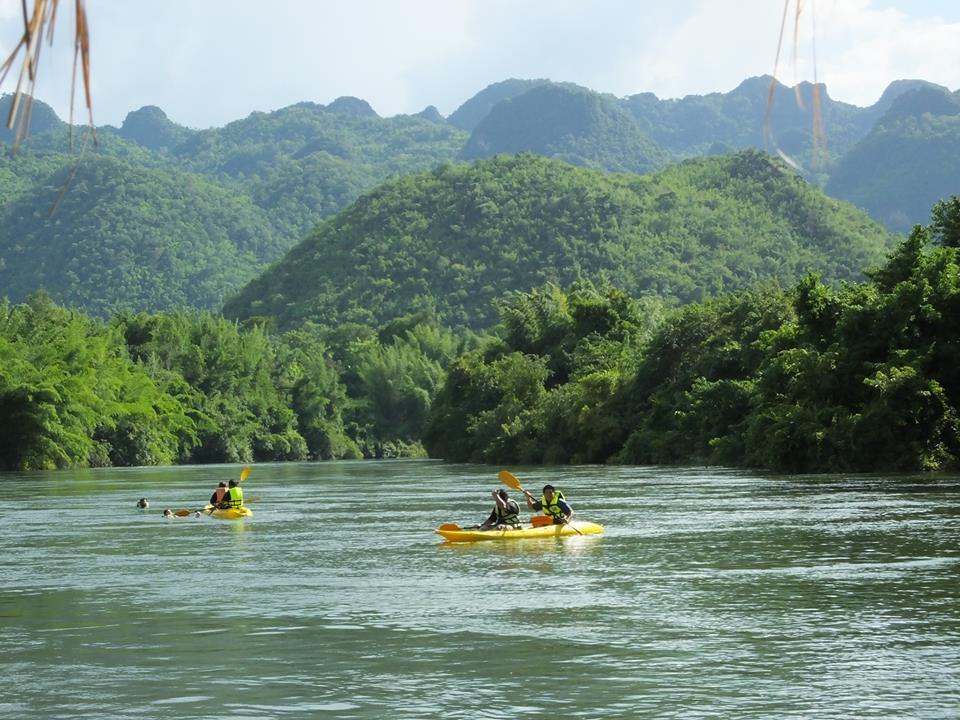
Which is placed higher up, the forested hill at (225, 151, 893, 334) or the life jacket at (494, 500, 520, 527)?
the forested hill at (225, 151, 893, 334)

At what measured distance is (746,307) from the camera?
252ft

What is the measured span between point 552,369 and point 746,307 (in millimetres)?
21652

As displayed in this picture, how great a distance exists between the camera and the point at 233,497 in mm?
39406

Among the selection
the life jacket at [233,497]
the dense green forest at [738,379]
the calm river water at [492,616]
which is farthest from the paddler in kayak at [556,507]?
the dense green forest at [738,379]

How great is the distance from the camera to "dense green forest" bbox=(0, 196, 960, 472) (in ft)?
180

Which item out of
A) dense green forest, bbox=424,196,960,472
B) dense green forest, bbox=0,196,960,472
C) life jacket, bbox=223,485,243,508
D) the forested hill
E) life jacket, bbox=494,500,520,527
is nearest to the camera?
life jacket, bbox=494,500,520,527

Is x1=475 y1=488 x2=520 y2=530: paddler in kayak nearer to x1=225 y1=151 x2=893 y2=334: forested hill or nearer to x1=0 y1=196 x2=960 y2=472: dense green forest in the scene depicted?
x1=0 y1=196 x2=960 y2=472: dense green forest

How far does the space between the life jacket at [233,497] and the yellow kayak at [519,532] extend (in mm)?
10467

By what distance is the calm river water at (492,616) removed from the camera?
45.8 ft

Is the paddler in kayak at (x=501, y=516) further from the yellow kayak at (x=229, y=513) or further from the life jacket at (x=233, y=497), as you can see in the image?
the yellow kayak at (x=229, y=513)

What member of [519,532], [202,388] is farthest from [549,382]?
[519,532]

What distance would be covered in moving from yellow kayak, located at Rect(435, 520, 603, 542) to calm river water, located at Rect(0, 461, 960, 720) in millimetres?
339

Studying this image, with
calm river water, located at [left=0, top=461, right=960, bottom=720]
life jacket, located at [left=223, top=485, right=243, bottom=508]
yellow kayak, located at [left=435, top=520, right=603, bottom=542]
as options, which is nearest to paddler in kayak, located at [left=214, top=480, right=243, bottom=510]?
life jacket, located at [left=223, top=485, right=243, bottom=508]

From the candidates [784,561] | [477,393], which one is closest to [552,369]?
[477,393]
